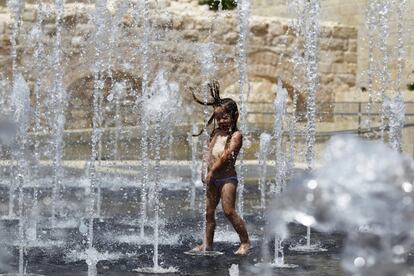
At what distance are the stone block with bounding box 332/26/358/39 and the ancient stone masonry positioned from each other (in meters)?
0.02

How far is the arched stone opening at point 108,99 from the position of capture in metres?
18.5

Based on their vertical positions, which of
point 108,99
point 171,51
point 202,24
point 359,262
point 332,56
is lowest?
point 359,262

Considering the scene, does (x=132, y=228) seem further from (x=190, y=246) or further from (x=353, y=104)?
(x=353, y=104)

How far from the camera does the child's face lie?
5469 millimetres

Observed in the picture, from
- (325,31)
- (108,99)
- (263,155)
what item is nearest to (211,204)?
(263,155)

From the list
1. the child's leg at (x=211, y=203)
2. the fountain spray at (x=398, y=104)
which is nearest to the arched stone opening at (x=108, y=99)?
the fountain spray at (x=398, y=104)

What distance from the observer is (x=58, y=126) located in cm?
1636

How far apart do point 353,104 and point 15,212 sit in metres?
10.5

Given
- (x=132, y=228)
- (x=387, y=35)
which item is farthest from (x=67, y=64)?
(x=132, y=228)

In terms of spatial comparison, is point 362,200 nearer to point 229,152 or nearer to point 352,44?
point 229,152

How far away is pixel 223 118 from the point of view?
5.49 metres

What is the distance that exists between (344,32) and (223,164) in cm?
1657

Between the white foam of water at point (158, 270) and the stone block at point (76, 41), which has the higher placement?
the stone block at point (76, 41)

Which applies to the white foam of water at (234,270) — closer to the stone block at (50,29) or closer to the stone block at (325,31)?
the stone block at (50,29)
